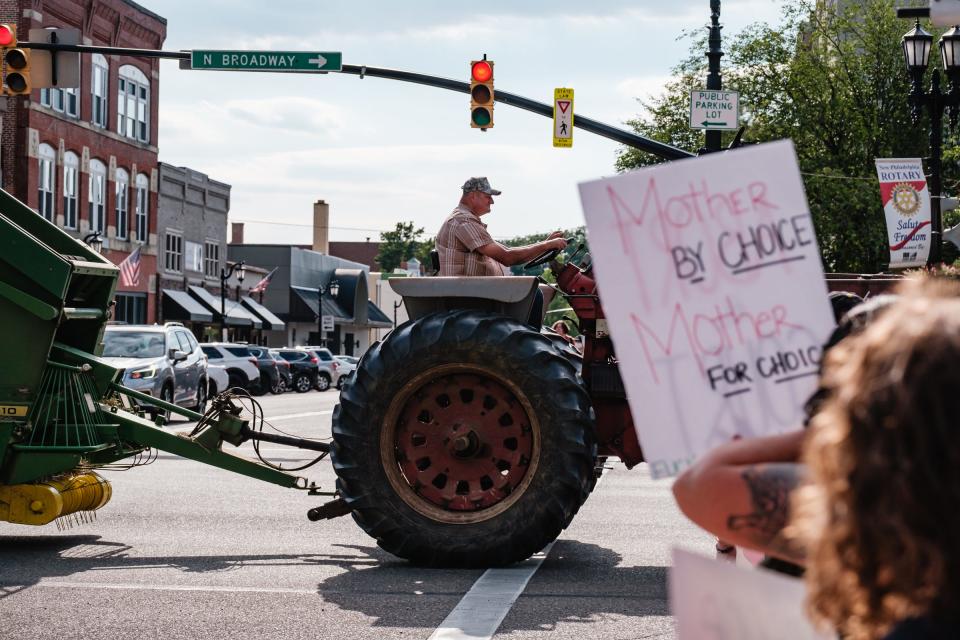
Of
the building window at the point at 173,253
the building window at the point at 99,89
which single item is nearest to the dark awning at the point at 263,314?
the building window at the point at 173,253

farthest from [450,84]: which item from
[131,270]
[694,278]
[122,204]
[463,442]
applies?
[122,204]

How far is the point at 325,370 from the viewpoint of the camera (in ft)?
152

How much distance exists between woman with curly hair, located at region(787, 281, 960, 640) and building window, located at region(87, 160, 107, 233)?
44349 mm

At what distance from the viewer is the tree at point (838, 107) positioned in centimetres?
3544

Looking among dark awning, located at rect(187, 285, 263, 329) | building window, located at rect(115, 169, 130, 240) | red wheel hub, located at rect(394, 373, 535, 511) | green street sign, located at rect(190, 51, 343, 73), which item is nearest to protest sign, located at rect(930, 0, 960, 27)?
red wheel hub, located at rect(394, 373, 535, 511)

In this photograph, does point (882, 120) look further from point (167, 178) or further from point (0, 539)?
point (0, 539)

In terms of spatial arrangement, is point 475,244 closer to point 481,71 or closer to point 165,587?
point 165,587

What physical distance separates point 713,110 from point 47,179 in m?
27.9

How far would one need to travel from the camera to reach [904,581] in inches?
63.3

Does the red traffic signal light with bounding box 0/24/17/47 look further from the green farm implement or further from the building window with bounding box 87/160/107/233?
the building window with bounding box 87/160/107/233

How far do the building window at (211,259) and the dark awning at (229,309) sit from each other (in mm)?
1076

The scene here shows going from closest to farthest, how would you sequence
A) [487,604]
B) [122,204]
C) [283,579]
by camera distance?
[487,604] → [283,579] → [122,204]

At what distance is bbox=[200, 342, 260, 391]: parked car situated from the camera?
34344 mm

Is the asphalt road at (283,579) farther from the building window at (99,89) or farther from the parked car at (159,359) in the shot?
the building window at (99,89)
